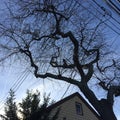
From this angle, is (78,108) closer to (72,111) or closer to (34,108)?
(72,111)

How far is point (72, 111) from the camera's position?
2383cm

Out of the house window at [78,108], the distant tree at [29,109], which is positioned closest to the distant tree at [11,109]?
the distant tree at [29,109]

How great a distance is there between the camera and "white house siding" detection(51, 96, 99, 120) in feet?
75.4

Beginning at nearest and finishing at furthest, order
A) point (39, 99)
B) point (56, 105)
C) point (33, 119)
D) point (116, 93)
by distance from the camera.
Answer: point (116, 93) → point (33, 119) → point (39, 99) → point (56, 105)

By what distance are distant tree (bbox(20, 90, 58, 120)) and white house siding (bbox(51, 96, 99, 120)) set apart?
414 centimetres

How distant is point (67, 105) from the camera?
23.8m

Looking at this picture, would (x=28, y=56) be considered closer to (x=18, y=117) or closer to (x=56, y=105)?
(x=18, y=117)

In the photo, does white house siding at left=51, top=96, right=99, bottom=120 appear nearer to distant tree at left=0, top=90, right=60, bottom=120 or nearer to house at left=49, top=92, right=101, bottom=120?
house at left=49, top=92, right=101, bottom=120

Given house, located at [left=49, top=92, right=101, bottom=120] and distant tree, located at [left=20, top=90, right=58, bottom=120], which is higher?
house, located at [left=49, top=92, right=101, bottom=120]

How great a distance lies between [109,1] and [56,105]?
14.4 m

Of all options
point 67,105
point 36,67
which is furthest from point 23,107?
point 67,105

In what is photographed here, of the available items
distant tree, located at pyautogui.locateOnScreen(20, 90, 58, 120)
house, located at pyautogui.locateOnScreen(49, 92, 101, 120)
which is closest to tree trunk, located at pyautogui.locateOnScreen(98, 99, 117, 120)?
distant tree, located at pyautogui.locateOnScreen(20, 90, 58, 120)

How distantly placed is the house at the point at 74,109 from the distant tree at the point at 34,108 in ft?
13.6

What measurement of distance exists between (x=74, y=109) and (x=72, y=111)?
51 cm
